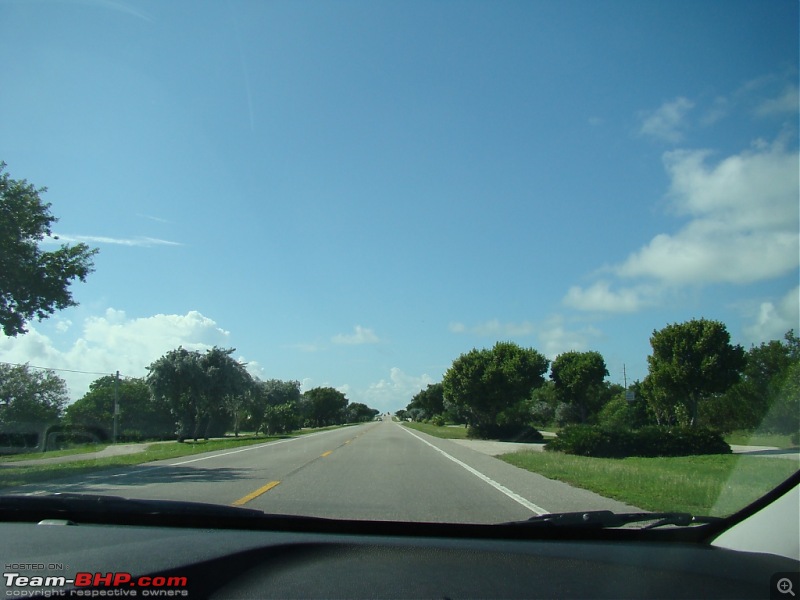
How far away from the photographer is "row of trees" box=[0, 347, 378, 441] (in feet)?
158

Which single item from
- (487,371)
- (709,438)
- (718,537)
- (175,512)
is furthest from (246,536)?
(487,371)

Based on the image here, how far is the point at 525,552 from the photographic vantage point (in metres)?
3.99

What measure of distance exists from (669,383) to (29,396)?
219ft

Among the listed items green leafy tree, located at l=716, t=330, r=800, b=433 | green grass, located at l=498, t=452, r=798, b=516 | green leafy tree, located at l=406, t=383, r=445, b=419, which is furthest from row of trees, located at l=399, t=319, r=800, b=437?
green leafy tree, located at l=406, t=383, r=445, b=419

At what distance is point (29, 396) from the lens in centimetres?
6862

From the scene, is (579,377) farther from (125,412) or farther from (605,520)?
(125,412)

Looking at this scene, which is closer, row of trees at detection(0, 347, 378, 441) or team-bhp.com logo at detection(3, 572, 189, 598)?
team-bhp.com logo at detection(3, 572, 189, 598)

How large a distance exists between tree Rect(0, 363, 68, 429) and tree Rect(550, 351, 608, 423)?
48209 mm

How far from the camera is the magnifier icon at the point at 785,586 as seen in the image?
327 centimetres

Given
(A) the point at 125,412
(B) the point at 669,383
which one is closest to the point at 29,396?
(A) the point at 125,412

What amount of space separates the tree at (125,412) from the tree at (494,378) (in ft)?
80.3

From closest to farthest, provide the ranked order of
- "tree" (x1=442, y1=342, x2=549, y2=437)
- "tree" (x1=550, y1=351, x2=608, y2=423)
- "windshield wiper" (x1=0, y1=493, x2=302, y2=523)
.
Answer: "windshield wiper" (x1=0, y1=493, x2=302, y2=523) → "tree" (x1=442, y1=342, x2=549, y2=437) → "tree" (x1=550, y1=351, x2=608, y2=423)

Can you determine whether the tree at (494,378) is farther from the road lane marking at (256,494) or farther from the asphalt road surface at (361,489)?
the road lane marking at (256,494)

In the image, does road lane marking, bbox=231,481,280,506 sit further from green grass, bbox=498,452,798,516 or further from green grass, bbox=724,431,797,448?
green grass, bbox=724,431,797,448
